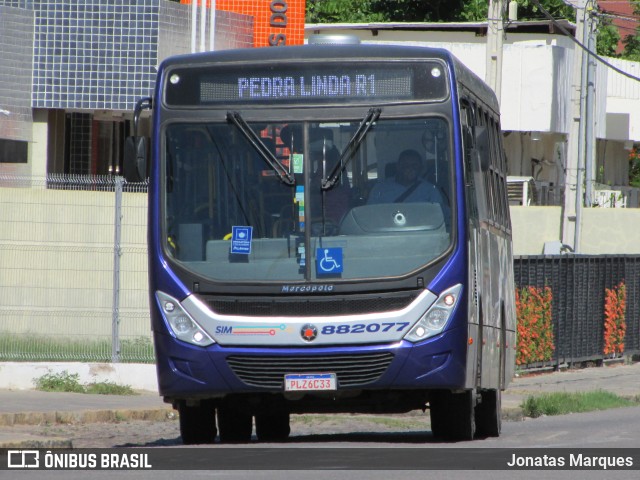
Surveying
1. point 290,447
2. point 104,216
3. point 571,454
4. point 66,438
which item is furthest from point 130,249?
point 571,454

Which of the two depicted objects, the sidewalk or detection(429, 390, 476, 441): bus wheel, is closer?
detection(429, 390, 476, 441): bus wheel

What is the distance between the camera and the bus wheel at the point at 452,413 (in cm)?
1209

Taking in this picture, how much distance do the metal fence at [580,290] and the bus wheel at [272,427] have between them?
10650 millimetres

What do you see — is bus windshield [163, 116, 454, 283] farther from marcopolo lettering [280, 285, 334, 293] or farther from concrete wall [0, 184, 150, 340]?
concrete wall [0, 184, 150, 340]

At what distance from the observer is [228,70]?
11.8 meters

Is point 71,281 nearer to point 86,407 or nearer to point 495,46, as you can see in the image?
point 86,407

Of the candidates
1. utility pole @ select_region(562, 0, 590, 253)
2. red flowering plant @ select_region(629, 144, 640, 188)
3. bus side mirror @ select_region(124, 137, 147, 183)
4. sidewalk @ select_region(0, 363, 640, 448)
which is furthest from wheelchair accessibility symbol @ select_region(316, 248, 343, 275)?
red flowering plant @ select_region(629, 144, 640, 188)

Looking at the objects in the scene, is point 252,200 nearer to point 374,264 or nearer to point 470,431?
point 374,264

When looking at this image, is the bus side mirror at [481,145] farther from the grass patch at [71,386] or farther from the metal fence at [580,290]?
the metal fence at [580,290]

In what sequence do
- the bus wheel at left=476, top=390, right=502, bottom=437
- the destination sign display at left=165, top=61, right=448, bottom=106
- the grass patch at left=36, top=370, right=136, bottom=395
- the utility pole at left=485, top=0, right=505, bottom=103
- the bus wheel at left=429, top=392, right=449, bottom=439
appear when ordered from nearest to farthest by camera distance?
the destination sign display at left=165, top=61, right=448, bottom=106, the bus wheel at left=429, top=392, right=449, bottom=439, the bus wheel at left=476, top=390, right=502, bottom=437, the grass patch at left=36, top=370, right=136, bottom=395, the utility pole at left=485, top=0, right=505, bottom=103

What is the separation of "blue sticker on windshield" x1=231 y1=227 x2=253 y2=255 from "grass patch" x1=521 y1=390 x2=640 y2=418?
752 centimetres

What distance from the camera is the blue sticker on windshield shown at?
1150cm

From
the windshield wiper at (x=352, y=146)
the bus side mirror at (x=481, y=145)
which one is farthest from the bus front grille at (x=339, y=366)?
the bus side mirror at (x=481, y=145)

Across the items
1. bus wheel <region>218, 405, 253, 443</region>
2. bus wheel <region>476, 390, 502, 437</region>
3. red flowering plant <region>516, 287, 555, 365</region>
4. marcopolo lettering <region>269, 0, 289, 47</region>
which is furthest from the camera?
marcopolo lettering <region>269, 0, 289, 47</region>
